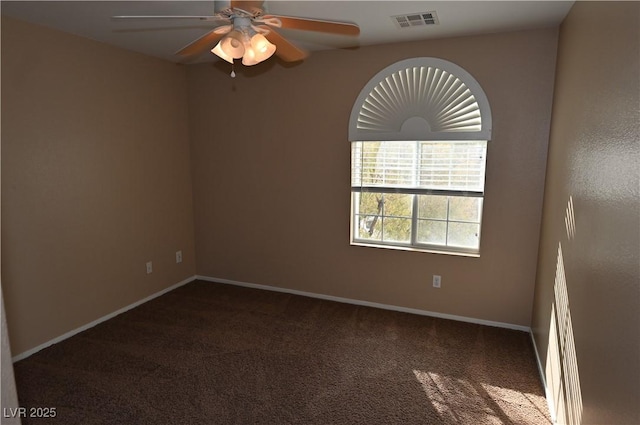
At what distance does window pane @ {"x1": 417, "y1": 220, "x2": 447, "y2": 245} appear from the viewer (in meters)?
3.56

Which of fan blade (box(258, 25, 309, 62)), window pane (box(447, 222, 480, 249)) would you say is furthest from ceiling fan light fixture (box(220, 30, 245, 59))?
window pane (box(447, 222, 480, 249))

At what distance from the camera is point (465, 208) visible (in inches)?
136

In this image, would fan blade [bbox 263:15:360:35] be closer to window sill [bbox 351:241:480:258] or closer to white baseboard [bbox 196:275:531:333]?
window sill [bbox 351:241:480:258]

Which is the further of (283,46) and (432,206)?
(432,206)

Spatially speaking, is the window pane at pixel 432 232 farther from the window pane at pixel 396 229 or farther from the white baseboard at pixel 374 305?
the white baseboard at pixel 374 305

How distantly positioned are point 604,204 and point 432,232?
202cm

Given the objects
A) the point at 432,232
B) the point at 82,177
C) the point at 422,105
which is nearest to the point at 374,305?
the point at 432,232

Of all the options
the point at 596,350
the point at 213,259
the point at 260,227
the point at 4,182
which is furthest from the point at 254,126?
the point at 596,350

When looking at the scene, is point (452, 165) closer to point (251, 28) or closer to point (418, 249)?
point (418, 249)

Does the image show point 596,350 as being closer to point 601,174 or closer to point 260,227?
point 601,174

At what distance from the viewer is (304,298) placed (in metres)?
4.05

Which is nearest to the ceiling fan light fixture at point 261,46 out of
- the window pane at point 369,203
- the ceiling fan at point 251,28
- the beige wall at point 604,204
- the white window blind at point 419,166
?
the ceiling fan at point 251,28

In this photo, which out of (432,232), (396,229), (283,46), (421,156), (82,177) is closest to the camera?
(283,46)

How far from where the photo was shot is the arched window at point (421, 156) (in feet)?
10.8
